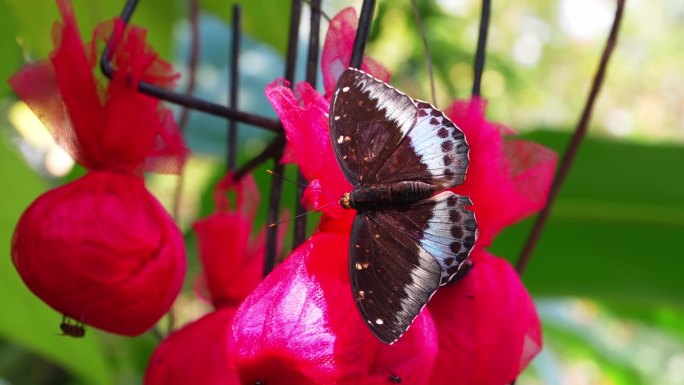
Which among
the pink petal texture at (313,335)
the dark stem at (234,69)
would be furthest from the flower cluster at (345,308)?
the dark stem at (234,69)

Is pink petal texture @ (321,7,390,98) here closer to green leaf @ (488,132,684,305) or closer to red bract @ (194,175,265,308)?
red bract @ (194,175,265,308)

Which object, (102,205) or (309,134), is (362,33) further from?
(102,205)

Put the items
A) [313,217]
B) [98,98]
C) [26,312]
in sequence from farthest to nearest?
1. [313,217]
2. [26,312]
3. [98,98]

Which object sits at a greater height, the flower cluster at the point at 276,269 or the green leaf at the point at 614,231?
the flower cluster at the point at 276,269

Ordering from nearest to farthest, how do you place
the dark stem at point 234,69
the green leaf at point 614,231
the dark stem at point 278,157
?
the dark stem at point 278,157, the dark stem at point 234,69, the green leaf at point 614,231

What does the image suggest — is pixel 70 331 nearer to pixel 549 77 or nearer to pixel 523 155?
pixel 523 155

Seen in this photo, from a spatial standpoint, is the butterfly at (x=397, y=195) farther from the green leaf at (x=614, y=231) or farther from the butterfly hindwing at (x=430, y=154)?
the green leaf at (x=614, y=231)

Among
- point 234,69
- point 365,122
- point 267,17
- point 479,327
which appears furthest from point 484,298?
point 267,17

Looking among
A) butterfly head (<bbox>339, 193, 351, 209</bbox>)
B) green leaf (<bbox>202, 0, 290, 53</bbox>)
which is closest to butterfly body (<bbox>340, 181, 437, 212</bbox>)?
butterfly head (<bbox>339, 193, 351, 209</bbox>)
